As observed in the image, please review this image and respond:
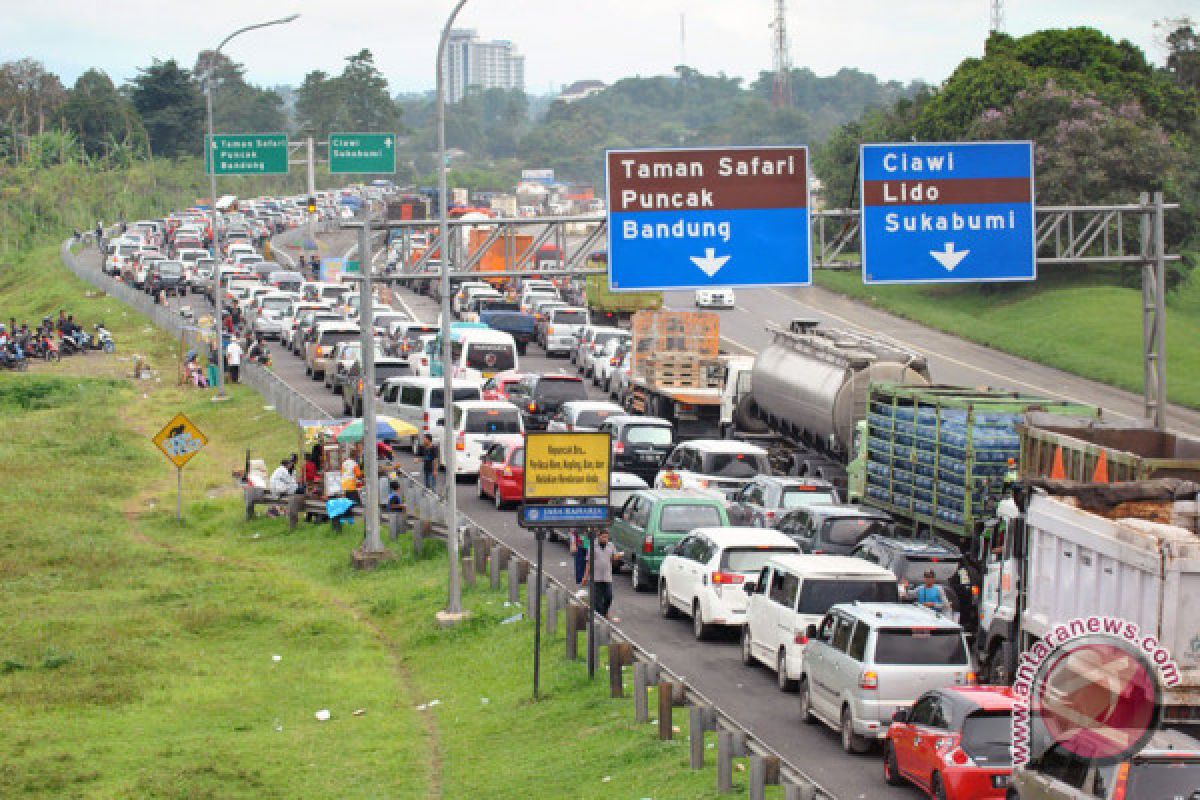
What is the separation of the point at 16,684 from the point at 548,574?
879 cm

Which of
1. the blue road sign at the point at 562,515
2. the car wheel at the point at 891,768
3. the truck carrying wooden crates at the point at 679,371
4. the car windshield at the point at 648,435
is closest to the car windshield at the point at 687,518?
the blue road sign at the point at 562,515

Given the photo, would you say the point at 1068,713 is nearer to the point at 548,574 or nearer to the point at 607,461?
the point at 607,461

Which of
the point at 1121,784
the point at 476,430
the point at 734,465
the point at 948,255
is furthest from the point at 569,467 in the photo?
the point at 476,430

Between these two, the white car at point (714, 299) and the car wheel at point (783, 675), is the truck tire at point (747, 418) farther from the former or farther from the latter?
the white car at point (714, 299)

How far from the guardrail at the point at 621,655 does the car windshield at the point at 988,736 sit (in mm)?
1422

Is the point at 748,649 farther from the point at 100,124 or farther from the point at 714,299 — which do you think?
the point at 100,124

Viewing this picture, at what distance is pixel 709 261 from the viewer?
2656 centimetres

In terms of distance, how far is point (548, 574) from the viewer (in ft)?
95.6

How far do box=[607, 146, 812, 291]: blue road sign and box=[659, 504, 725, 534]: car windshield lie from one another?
12.4ft

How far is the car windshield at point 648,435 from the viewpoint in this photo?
37938mm

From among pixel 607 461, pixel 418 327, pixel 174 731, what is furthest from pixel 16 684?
pixel 418 327

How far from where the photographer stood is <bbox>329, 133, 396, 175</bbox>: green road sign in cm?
6762

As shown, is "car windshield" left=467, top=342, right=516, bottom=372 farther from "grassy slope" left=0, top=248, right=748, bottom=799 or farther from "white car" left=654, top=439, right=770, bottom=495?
"white car" left=654, top=439, right=770, bottom=495

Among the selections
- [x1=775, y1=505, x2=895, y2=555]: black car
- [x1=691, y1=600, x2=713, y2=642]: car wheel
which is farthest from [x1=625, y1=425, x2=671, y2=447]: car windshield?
[x1=691, y1=600, x2=713, y2=642]: car wheel
